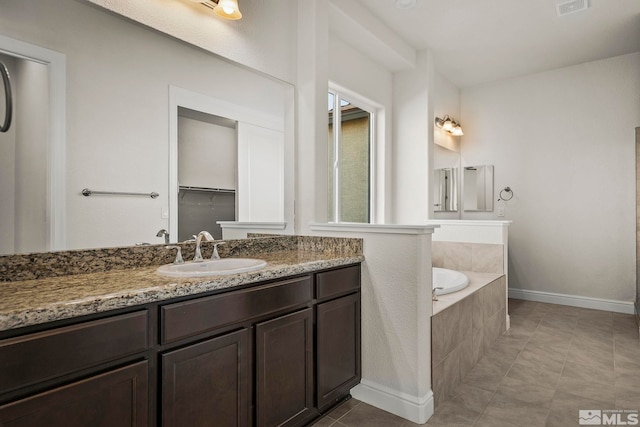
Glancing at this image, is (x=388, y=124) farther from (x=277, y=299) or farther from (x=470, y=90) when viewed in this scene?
(x=277, y=299)

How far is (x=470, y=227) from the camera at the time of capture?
3.46 m

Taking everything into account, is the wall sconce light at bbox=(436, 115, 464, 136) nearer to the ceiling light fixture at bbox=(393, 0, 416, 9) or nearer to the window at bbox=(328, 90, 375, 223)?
the window at bbox=(328, 90, 375, 223)

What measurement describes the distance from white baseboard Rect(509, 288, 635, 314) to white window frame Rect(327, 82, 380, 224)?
222 centimetres

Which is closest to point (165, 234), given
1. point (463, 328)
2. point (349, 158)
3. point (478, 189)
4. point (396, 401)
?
point (396, 401)

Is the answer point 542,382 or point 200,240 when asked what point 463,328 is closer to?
point 542,382

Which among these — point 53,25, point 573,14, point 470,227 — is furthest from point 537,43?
point 53,25

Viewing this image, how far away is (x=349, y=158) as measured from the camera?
380cm

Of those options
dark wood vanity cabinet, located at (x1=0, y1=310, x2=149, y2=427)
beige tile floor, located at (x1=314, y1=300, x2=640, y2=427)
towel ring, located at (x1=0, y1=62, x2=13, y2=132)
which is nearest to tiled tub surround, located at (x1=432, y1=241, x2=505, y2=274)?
beige tile floor, located at (x1=314, y1=300, x2=640, y2=427)

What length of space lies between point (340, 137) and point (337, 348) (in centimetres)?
220

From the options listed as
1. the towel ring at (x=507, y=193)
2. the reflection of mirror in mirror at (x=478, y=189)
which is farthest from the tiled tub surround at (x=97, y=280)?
the towel ring at (x=507, y=193)

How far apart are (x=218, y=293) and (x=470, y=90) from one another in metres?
4.71

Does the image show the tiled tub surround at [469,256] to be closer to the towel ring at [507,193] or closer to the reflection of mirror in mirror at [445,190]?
the reflection of mirror in mirror at [445,190]

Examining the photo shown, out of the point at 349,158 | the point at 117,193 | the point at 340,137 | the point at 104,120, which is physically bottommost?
the point at 117,193

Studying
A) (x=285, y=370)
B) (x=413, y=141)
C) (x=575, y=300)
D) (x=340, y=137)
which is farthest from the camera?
(x=575, y=300)
